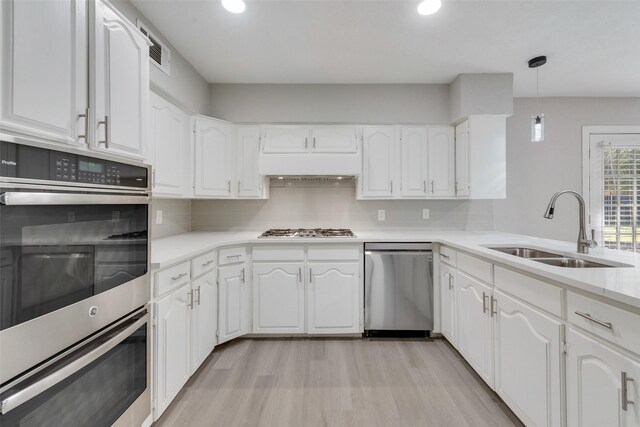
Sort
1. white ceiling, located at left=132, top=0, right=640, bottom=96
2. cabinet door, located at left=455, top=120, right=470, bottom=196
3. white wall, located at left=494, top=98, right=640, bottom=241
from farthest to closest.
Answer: white wall, located at left=494, top=98, right=640, bottom=241 < cabinet door, located at left=455, top=120, right=470, bottom=196 < white ceiling, located at left=132, top=0, right=640, bottom=96

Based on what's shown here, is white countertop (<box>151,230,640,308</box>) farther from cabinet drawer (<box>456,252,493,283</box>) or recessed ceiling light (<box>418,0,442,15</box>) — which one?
recessed ceiling light (<box>418,0,442,15</box>)

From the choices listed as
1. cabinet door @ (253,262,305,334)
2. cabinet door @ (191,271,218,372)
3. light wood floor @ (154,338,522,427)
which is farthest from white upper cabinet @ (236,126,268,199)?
light wood floor @ (154,338,522,427)

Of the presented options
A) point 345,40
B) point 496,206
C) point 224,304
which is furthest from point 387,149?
point 224,304

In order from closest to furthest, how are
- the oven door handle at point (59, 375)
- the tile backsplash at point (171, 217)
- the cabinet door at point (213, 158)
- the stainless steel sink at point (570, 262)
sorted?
the oven door handle at point (59, 375) < the stainless steel sink at point (570, 262) < the tile backsplash at point (171, 217) < the cabinet door at point (213, 158)

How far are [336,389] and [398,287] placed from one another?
1.04 meters

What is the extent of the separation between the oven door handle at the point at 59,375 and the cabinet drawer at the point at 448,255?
2.18 m

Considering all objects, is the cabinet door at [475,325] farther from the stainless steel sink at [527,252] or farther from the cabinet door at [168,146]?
the cabinet door at [168,146]

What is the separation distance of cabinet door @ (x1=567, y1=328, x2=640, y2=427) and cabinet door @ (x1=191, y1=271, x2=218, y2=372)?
2.05 metres

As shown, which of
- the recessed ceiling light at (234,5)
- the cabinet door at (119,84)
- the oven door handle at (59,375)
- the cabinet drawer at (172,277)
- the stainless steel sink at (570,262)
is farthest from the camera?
the recessed ceiling light at (234,5)

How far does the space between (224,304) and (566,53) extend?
3561mm

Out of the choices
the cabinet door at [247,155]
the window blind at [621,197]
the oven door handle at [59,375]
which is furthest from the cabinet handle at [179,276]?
the window blind at [621,197]

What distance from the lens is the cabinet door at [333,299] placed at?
2.54 meters

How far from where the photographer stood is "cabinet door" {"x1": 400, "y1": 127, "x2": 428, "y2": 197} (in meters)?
2.93

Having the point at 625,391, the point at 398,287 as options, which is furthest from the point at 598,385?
the point at 398,287
